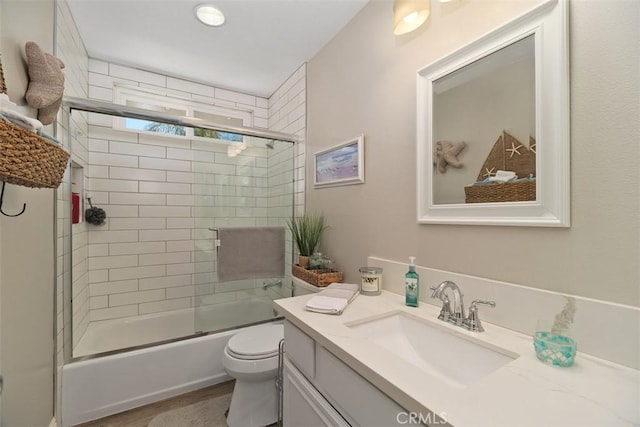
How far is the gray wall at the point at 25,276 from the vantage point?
0.94 m

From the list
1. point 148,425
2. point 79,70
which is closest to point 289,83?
point 79,70

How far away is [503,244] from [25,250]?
1860mm

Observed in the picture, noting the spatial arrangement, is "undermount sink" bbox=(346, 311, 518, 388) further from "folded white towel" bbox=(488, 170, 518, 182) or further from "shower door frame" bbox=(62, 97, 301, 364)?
"shower door frame" bbox=(62, 97, 301, 364)

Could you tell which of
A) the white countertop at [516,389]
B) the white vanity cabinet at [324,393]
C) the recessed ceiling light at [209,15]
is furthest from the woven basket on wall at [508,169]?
the recessed ceiling light at [209,15]

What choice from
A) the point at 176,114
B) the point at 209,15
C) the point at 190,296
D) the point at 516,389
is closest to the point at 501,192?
the point at 516,389

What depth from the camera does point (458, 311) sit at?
3.18ft

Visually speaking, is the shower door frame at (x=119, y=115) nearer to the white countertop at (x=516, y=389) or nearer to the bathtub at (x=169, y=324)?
the bathtub at (x=169, y=324)

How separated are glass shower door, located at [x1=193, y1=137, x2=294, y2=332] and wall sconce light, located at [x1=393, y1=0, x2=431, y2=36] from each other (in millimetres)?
1327

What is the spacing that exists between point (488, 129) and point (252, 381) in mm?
1664

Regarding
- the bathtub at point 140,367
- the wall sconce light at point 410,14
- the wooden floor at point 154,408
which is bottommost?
the wooden floor at point 154,408

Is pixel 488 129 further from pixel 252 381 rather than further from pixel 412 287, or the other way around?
pixel 252 381

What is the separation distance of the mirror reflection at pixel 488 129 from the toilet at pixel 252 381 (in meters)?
1.22

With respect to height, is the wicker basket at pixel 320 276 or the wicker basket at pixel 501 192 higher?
the wicker basket at pixel 501 192

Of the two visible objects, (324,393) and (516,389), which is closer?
(516,389)
